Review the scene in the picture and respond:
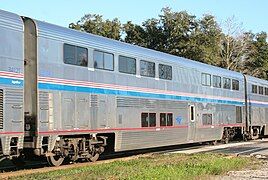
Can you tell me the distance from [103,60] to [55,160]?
3.87 m

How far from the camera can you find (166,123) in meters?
20.2

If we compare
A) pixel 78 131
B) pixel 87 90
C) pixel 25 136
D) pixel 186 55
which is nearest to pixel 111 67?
pixel 87 90

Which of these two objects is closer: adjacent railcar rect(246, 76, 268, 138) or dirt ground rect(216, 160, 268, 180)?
dirt ground rect(216, 160, 268, 180)

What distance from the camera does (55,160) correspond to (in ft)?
48.5

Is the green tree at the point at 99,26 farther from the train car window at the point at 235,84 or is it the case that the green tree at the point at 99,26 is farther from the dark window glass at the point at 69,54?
the dark window glass at the point at 69,54

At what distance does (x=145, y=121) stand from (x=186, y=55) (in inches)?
1204

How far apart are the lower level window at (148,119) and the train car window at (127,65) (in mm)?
1871

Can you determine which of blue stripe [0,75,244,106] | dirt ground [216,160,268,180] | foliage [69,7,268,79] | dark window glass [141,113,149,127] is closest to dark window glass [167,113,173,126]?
blue stripe [0,75,244,106]

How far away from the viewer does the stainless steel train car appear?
42.4 ft

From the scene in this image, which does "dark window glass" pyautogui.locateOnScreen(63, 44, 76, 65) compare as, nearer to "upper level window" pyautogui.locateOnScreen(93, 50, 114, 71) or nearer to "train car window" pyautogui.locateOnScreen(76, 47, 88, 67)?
"train car window" pyautogui.locateOnScreen(76, 47, 88, 67)

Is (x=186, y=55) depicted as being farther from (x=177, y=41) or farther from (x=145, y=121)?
(x=145, y=121)

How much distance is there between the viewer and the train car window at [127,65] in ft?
56.8

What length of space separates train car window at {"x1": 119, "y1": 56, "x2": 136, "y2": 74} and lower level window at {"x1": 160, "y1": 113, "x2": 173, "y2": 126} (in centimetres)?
290

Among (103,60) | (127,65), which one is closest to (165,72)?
(127,65)
